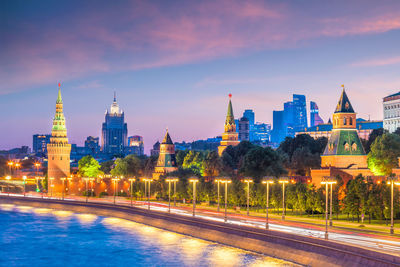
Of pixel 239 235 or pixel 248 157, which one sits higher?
pixel 248 157

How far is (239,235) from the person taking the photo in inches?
2165

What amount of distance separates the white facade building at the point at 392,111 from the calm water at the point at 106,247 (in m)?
116

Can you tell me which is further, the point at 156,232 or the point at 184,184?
the point at 184,184

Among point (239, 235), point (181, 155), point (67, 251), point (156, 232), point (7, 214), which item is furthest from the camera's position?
point (181, 155)

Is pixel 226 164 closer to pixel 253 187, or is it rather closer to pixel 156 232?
pixel 253 187

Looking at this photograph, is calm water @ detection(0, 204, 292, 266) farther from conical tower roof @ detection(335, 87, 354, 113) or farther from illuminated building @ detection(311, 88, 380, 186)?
conical tower roof @ detection(335, 87, 354, 113)

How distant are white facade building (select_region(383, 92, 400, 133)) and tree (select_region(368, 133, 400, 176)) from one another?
8790cm

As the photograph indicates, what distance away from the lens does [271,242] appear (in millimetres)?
49594

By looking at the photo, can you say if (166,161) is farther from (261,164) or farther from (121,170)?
(261,164)

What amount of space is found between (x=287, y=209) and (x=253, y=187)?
19.4ft

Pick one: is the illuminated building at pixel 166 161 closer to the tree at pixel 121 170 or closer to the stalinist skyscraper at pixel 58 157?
the tree at pixel 121 170

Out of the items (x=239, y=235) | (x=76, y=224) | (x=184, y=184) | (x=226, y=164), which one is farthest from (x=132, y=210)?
(x=226, y=164)

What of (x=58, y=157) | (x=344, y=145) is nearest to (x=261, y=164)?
(x=344, y=145)

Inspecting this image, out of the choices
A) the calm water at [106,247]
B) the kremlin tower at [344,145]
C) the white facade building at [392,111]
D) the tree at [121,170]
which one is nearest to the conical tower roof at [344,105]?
the kremlin tower at [344,145]
